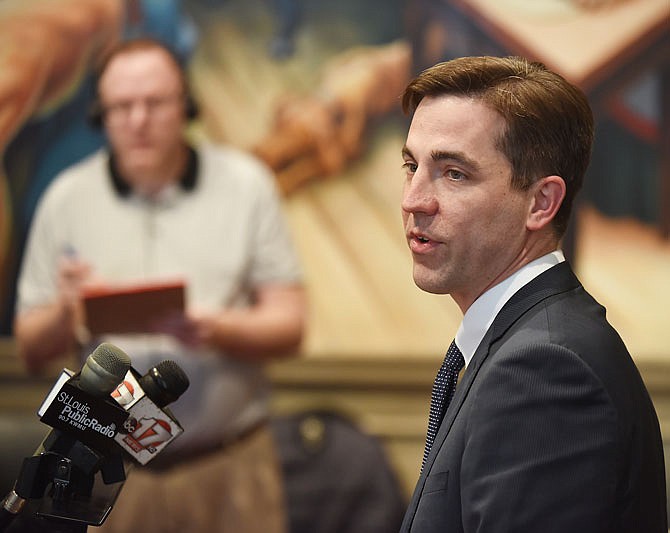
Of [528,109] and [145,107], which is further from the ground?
[145,107]

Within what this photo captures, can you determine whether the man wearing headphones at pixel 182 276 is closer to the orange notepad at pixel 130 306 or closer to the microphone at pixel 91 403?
the orange notepad at pixel 130 306

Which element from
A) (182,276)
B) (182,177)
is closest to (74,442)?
(182,276)

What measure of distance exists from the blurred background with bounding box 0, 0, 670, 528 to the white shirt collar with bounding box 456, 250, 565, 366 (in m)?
2.62

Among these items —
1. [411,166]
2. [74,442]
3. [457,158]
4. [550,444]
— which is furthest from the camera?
[411,166]

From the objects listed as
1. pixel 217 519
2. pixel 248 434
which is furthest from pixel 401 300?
pixel 217 519

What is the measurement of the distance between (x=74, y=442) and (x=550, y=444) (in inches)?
27.0

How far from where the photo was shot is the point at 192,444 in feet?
12.7

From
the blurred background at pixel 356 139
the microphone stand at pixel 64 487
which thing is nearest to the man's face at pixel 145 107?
the blurred background at pixel 356 139

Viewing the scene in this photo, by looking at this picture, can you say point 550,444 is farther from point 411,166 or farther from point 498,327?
point 411,166

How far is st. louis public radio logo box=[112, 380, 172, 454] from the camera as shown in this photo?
4.92ft

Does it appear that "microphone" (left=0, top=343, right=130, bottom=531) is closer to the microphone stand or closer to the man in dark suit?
the microphone stand

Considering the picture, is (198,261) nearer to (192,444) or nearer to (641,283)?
(192,444)

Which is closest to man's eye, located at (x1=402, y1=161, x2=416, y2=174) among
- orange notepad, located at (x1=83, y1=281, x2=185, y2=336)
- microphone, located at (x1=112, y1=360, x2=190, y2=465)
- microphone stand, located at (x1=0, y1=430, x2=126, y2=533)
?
microphone, located at (x1=112, y1=360, x2=190, y2=465)

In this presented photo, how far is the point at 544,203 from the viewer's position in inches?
63.2
